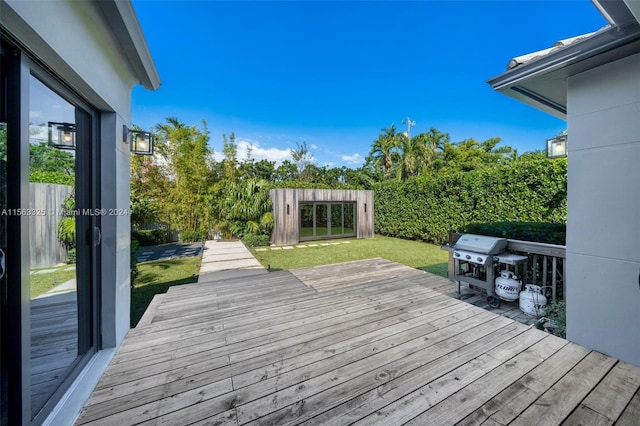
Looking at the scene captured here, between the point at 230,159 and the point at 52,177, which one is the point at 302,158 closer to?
the point at 230,159

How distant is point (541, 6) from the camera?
15.1ft

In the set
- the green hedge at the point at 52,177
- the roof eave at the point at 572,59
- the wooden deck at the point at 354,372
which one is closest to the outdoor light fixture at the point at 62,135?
the green hedge at the point at 52,177

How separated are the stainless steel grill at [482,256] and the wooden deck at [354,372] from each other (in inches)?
27.0

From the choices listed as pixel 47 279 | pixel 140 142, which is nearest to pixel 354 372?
pixel 47 279

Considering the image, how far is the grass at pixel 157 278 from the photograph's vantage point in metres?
3.79

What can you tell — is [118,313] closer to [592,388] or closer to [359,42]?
[592,388]

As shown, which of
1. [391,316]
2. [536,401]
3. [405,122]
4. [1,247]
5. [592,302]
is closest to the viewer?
[1,247]

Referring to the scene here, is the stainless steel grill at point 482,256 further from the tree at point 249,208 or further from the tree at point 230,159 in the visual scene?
the tree at point 230,159

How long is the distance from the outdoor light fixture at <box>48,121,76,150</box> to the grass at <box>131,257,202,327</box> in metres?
2.63

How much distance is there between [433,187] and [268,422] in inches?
375

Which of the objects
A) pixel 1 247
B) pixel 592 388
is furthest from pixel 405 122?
pixel 1 247

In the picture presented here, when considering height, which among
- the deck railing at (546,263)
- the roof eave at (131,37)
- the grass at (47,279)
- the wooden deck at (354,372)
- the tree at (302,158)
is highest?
the tree at (302,158)

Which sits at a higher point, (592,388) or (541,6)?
(541,6)

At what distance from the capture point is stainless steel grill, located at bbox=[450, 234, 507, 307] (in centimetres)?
297
